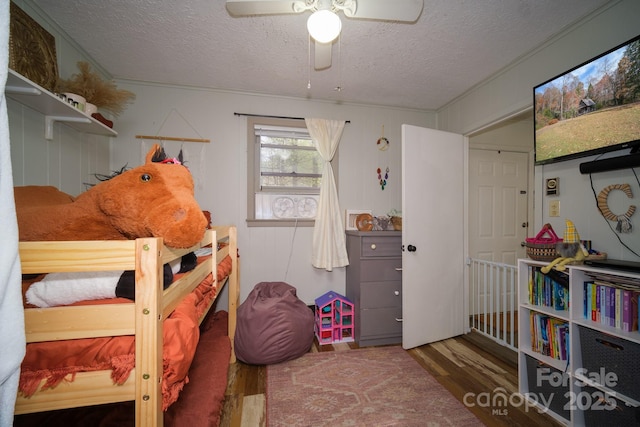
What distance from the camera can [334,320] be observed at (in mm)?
2307

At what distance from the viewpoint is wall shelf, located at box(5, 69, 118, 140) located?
1130mm

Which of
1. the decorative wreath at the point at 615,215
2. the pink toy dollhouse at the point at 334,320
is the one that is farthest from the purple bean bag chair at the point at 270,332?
the decorative wreath at the point at 615,215

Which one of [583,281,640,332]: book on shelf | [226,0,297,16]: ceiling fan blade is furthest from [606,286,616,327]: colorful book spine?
[226,0,297,16]: ceiling fan blade

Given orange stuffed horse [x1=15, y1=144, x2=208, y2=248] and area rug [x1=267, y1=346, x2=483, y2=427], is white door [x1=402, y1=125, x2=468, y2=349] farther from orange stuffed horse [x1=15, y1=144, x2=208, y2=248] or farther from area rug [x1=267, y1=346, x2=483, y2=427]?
orange stuffed horse [x1=15, y1=144, x2=208, y2=248]

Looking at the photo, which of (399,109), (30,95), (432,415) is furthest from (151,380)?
(399,109)

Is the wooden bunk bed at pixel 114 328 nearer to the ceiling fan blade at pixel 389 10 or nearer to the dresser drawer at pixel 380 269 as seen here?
the ceiling fan blade at pixel 389 10

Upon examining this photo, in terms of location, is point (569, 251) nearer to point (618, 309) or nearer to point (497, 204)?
point (618, 309)

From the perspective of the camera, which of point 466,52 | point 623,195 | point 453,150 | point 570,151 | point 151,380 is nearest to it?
point 151,380

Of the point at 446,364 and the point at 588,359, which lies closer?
the point at 588,359

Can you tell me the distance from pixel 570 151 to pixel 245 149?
8.49 ft

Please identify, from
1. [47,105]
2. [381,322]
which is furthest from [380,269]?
[47,105]

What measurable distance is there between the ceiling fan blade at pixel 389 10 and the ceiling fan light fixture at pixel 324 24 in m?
0.15

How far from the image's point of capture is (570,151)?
156cm

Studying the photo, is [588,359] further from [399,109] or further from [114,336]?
[399,109]
